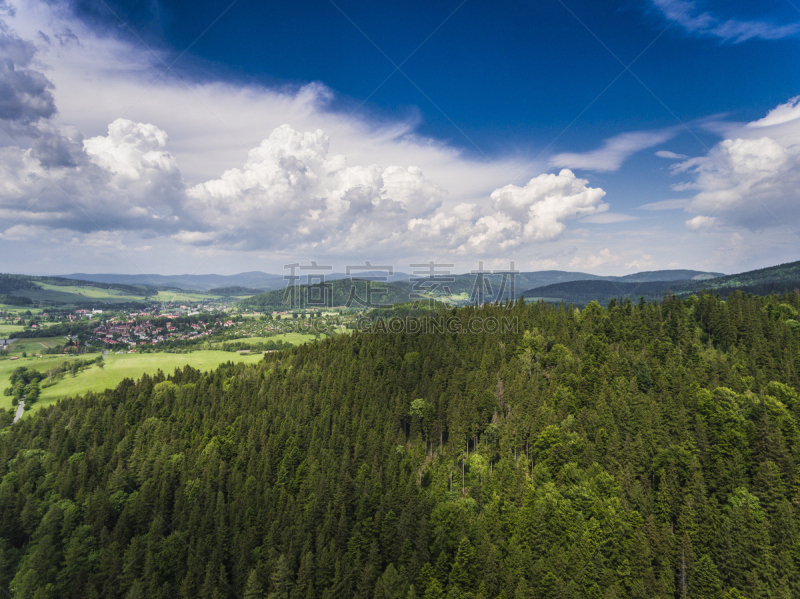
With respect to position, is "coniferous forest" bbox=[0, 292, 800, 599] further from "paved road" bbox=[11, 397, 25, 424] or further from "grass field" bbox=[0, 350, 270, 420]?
"grass field" bbox=[0, 350, 270, 420]

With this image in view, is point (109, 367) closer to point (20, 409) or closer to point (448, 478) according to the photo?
point (20, 409)

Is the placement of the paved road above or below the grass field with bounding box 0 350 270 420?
below

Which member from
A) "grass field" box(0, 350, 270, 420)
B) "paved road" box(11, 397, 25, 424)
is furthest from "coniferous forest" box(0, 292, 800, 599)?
"grass field" box(0, 350, 270, 420)

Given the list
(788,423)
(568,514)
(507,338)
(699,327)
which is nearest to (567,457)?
(568,514)

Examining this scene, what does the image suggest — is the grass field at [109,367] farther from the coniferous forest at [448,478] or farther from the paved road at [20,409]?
the coniferous forest at [448,478]

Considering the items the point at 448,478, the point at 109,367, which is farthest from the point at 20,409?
the point at 448,478
